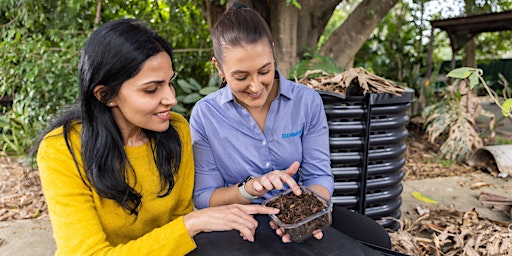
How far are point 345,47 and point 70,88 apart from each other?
308 centimetres

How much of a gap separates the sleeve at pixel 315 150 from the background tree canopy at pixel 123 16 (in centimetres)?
157

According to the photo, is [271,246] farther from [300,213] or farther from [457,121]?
[457,121]

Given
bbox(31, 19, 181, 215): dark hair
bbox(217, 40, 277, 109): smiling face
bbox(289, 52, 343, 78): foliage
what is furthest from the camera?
bbox(289, 52, 343, 78): foliage

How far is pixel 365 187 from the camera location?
95.4 inches

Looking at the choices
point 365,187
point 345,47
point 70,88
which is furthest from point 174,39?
point 365,187

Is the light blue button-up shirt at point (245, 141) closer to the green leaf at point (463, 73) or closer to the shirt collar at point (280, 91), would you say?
the shirt collar at point (280, 91)

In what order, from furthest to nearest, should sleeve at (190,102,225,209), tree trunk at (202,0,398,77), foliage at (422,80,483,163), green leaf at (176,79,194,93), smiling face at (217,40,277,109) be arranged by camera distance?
green leaf at (176,79,194,93) → foliage at (422,80,483,163) → tree trunk at (202,0,398,77) → sleeve at (190,102,225,209) → smiling face at (217,40,277,109)

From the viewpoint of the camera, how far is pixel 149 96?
135cm

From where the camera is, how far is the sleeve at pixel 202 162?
5.82 ft

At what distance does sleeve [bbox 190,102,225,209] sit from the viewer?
5.82ft

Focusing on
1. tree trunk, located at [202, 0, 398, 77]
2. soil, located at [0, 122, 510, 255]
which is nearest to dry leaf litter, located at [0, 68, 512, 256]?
soil, located at [0, 122, 510, 255]

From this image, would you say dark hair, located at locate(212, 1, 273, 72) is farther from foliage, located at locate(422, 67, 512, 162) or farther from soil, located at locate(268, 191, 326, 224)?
foliage, located at locate(422, 67, 512, 162)

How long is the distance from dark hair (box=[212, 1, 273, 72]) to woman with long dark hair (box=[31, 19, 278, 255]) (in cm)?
27

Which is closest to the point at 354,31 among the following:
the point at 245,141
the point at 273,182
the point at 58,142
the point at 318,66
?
the point at 318,66
